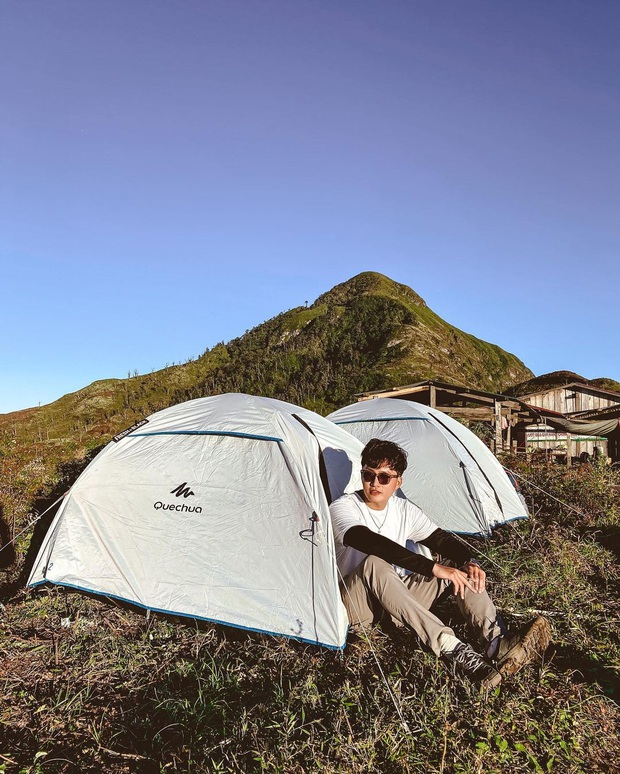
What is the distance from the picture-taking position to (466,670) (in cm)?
371

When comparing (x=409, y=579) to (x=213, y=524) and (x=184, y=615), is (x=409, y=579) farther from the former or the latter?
(x=184, y=615)

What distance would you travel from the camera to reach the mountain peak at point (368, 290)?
3031 inches

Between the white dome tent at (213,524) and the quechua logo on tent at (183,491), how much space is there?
0.04 feet

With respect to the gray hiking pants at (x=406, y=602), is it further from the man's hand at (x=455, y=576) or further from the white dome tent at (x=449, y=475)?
the white dome tent at (x=449, y=475)

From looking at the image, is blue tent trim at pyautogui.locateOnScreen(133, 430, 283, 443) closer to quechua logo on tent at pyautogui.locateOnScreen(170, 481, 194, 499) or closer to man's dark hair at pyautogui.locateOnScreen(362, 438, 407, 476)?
quechua logo on tent at pyautogui.locateOnScreen(170, 481, 194, 499)

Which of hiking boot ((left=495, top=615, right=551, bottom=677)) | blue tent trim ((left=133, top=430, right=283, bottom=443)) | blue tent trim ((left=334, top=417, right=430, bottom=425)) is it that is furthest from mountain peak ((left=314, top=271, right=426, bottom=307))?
hiking boot ((left=495, top=615, right=551, bottom=677))

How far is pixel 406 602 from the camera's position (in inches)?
152

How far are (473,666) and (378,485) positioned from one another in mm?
1472

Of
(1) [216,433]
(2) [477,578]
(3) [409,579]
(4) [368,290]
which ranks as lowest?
(3) [409,579]

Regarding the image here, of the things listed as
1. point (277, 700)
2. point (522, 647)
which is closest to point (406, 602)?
point (522, 647)

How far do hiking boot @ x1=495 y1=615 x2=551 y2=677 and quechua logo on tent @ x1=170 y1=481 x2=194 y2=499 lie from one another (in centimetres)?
306

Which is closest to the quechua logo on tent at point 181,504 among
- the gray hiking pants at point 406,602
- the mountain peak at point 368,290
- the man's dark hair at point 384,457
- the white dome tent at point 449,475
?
the gray hiking pants at point 406,602

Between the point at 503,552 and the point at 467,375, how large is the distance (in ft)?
156

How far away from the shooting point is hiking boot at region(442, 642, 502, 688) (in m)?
3.57
